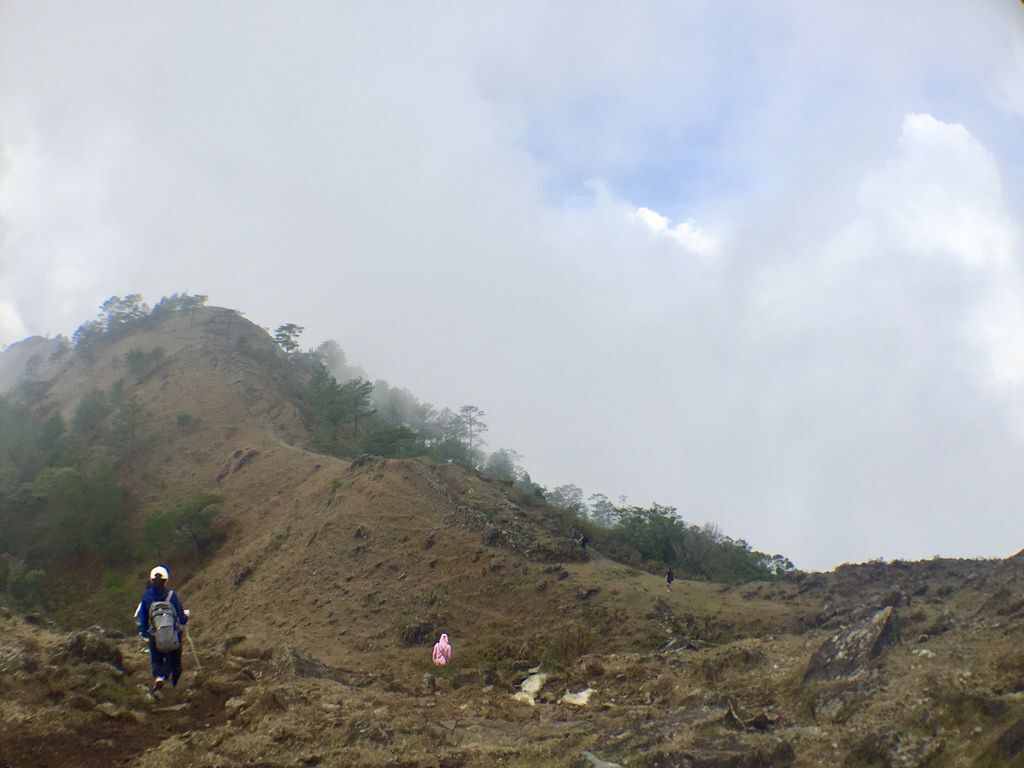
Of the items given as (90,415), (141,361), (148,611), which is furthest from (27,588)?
(141,361)

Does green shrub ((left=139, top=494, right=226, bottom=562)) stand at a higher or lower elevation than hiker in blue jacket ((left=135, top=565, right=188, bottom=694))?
higher

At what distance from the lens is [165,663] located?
27.6 ft

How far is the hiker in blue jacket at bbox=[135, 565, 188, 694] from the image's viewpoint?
7.97 m

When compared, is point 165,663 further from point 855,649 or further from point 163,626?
point 855,649

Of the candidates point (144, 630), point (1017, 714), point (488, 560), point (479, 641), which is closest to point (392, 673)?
point (479, 641)

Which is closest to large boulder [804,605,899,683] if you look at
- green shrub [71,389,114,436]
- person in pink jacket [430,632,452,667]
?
person in pink jacket [430,632,452,667]

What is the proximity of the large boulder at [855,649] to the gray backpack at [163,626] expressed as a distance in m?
7.76

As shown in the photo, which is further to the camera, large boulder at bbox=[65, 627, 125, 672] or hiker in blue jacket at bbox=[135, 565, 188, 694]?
large boulder at bbox=[65, 627, 125, 672]

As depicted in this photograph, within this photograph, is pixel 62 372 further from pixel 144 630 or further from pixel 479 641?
pixel 144 630

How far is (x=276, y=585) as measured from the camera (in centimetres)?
2061

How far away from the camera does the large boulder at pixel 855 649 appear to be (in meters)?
8.40

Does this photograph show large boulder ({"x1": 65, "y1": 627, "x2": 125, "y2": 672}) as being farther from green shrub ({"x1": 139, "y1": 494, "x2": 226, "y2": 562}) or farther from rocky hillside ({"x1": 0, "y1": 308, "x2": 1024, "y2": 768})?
green shrub ({"x1": 139, "y1": 494, "x2": 226, "y2": 562})

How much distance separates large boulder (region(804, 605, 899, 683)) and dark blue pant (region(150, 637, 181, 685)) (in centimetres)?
781

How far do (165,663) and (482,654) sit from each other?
8556 millimetres
